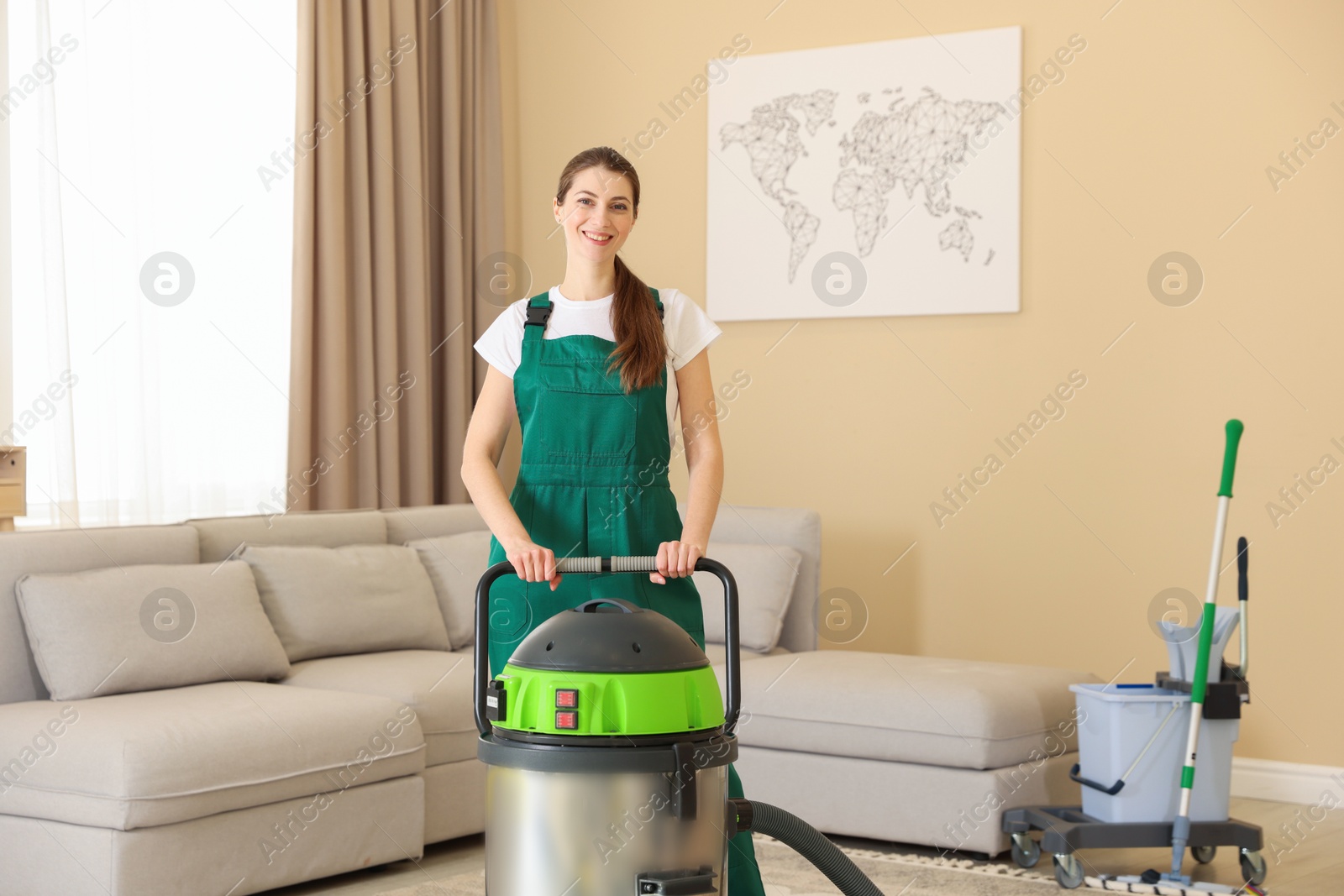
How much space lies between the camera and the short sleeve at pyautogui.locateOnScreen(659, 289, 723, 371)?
1.86m

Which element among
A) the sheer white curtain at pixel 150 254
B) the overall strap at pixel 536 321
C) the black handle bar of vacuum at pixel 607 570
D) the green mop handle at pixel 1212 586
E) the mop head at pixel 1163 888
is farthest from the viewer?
the sheer white curtain at pixel 150 254

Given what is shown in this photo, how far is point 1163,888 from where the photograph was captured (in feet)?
9.80

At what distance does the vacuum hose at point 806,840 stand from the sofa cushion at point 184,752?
1.40m

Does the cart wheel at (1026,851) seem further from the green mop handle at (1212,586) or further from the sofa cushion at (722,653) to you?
the sofa cushion at (722,653)

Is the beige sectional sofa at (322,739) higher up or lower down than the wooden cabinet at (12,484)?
lower down

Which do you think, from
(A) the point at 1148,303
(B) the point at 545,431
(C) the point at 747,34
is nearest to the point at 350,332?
(C) the point at 747,34

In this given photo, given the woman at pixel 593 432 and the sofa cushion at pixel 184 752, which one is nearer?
the woman at pixel 593 432

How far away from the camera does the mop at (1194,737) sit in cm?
301

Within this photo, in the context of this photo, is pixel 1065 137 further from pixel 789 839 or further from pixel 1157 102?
pixel 789 839

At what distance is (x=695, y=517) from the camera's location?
1707 millimetres

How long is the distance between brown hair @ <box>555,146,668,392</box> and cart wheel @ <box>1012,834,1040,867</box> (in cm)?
191

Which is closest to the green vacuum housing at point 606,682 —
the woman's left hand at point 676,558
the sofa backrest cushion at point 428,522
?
the woman's left hand at point 676,558

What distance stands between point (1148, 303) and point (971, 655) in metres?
1.28

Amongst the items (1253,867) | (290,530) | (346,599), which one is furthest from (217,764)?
(1253,867)
